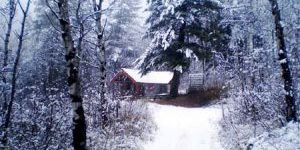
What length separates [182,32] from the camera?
2581 centimetres

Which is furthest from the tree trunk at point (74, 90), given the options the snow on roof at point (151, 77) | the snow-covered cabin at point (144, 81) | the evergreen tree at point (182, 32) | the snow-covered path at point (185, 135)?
the snow on roof at point (151, 77)

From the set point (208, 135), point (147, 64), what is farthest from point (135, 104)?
point (147, 64)

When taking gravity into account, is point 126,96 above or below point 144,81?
below

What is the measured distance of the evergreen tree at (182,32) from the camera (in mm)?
24281

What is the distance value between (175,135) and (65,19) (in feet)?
24.6

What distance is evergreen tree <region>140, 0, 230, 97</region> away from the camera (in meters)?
24.3

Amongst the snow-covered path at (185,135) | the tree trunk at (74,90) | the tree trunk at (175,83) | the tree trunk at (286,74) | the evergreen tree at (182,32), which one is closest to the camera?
the tree trunk at (74,90)

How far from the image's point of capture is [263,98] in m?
10.5

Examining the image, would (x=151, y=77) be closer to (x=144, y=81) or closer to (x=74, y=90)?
(x=144, y=81)

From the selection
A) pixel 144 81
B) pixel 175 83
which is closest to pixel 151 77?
pixel 144 81

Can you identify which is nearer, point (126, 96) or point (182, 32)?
point (126, 96)

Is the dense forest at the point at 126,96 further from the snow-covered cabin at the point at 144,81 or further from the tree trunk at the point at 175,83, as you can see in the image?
the snow-covered cabin at the point at 144,81

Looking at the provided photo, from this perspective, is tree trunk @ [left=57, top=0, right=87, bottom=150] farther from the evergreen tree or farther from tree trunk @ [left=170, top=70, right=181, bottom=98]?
tree trunk @ [left=170, top=70, right=181, bottom=98]

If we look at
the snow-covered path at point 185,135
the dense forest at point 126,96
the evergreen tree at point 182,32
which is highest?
the evergreen tree at point 182,32
